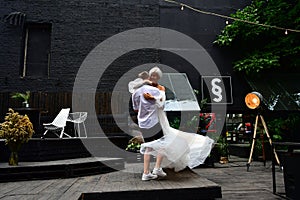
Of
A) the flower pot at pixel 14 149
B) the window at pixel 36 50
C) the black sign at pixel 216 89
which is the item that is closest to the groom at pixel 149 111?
the flower pot at pixel 14 149

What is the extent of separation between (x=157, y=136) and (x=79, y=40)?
657cm

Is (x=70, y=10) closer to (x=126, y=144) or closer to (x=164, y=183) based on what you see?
(x=126, y=144)

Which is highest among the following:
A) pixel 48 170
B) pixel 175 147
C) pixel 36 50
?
pixel 36 50

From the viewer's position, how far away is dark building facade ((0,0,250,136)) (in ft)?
24.6

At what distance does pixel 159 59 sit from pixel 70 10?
3866 millimetres

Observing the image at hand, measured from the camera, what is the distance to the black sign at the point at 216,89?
7461mm

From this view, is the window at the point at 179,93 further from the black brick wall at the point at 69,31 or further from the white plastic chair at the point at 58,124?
the white plastic chair at the point at 58,124

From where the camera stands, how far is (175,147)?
256 centimetres

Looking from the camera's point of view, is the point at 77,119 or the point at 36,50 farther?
the point at 36,50

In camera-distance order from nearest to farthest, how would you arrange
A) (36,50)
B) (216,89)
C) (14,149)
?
1. (14,149)
2. (216,89)
3. (36,50)

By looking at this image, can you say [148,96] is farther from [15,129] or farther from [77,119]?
[77,119]

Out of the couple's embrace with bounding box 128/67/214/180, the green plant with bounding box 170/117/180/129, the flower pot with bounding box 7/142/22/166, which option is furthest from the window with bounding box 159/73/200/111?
the flower pot with bounding box 7/142/22/166

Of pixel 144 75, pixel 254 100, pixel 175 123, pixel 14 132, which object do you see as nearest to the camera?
pixel 144 75

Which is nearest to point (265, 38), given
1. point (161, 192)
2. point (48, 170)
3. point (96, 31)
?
point (96, 31)
